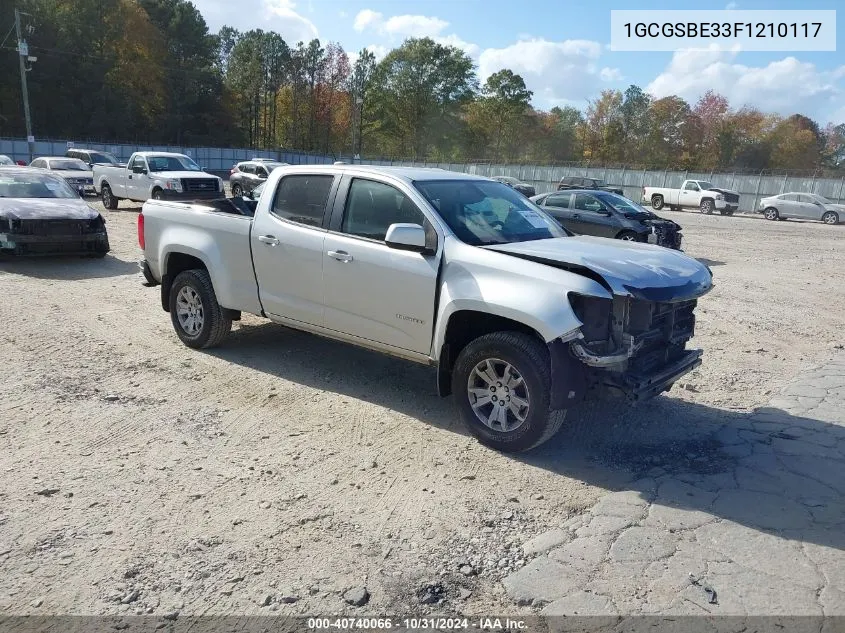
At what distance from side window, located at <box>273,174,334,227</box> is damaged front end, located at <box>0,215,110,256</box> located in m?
6.90

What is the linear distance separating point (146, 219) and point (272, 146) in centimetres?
8514

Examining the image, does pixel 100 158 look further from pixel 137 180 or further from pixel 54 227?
pixel 54 227

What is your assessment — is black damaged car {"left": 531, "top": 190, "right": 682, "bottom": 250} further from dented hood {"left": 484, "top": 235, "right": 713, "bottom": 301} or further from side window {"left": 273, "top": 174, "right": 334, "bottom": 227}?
dented hood {"left": 484, "top": 235, "right": 713, "bottom": 301}

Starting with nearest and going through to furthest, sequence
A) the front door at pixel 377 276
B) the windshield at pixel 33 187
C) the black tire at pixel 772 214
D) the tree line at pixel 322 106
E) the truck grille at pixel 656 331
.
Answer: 1. the truck grille at pixel 656 331
2. the front door at pixel 377 276
3. the windshield at pixel 33 187
4. the black tire at pixel 772 214
5. the tree line at pixel 322 106

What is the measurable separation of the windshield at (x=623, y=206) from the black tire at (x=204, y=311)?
1085 cm

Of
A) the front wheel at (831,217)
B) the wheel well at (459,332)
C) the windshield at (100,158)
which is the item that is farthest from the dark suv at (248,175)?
the front wheel at (831,217)

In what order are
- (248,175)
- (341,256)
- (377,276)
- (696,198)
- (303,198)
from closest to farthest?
(377,276)
(341,256)
(303,198)
(248,175)
(696,198)

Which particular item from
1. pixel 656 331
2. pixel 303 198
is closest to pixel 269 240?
pixel 303 198

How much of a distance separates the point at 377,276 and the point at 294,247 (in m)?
0.97

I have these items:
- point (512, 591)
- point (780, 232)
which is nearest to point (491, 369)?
point (512, 591)

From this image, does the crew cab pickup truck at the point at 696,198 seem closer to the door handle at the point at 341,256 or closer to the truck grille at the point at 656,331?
the truck grille at the point at 656,331

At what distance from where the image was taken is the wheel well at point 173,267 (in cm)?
688

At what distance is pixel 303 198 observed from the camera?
5.92m

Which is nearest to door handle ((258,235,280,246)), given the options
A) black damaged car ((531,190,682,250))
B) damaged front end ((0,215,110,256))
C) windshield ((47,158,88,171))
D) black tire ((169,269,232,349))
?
black tire ((169,269,232,349))
